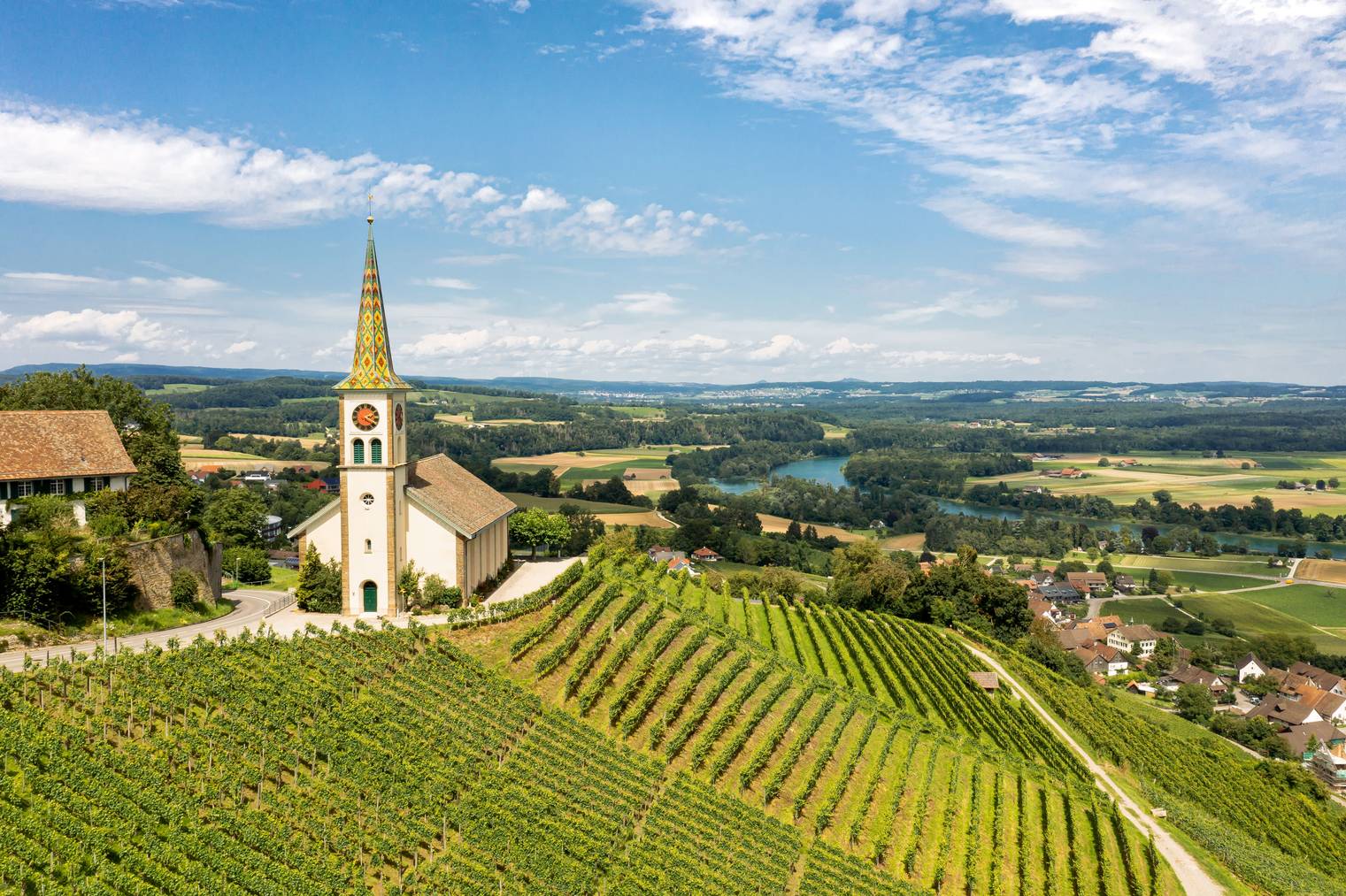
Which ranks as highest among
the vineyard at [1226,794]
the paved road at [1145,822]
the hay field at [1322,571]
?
the paved road at [1145,822]

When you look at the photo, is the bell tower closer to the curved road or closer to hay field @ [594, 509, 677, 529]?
the curved road

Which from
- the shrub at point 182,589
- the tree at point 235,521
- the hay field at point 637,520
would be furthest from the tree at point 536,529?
the hay field at point 637,520

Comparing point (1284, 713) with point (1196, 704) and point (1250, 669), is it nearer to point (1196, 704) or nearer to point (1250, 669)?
point (1196, 704)

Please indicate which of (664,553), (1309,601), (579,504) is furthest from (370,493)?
(1309,601)

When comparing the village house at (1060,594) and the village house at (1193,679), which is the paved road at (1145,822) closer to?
the village house at (1193,679)

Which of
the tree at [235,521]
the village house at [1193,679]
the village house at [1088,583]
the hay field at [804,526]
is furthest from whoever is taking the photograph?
the hay field at [804,526]

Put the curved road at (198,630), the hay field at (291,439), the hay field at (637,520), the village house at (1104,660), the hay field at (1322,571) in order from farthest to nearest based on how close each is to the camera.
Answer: the hay field at (291,439)
the hay field at (1322,571)
the hay field at (637,520)
the village house at (1104,660)
the curved road at (198,630)
